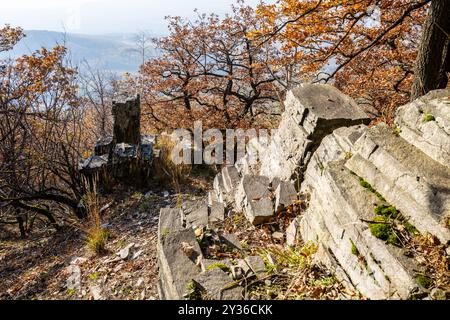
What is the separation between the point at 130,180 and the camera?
7.78 m

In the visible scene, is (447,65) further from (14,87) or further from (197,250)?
(14,87)

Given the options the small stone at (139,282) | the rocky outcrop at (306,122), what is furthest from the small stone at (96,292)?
the rocky outcrop at (306,122)

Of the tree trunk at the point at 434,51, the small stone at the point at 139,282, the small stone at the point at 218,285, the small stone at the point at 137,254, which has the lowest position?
the small stone at the point at 139,282

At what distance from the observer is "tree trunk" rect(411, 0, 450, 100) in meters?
4.58

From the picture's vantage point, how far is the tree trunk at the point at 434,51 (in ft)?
15.0

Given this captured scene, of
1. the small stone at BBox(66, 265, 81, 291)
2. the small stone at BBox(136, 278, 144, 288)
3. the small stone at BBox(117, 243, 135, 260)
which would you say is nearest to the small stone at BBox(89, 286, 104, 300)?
the small stone at BBox(66, 265, 81, 291)

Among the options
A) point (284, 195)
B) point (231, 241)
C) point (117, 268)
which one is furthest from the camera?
point (284, 195)

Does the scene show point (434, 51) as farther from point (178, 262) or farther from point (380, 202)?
point (178, 262)

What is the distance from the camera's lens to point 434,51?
4801mm

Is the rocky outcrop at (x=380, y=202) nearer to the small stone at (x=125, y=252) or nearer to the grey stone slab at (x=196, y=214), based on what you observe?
the grey stone slab at (x=196, y=214)

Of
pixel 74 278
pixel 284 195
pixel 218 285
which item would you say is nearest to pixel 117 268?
pixel 74 278

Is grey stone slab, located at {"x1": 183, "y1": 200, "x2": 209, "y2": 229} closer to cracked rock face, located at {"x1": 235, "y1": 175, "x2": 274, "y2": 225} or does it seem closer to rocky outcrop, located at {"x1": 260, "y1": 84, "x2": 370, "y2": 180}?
cracked rock face, located at {"x1": 235, "y1": 175, "x2": 274, "y2": 225}

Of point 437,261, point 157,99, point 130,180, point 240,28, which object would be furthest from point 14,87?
point 437,261
